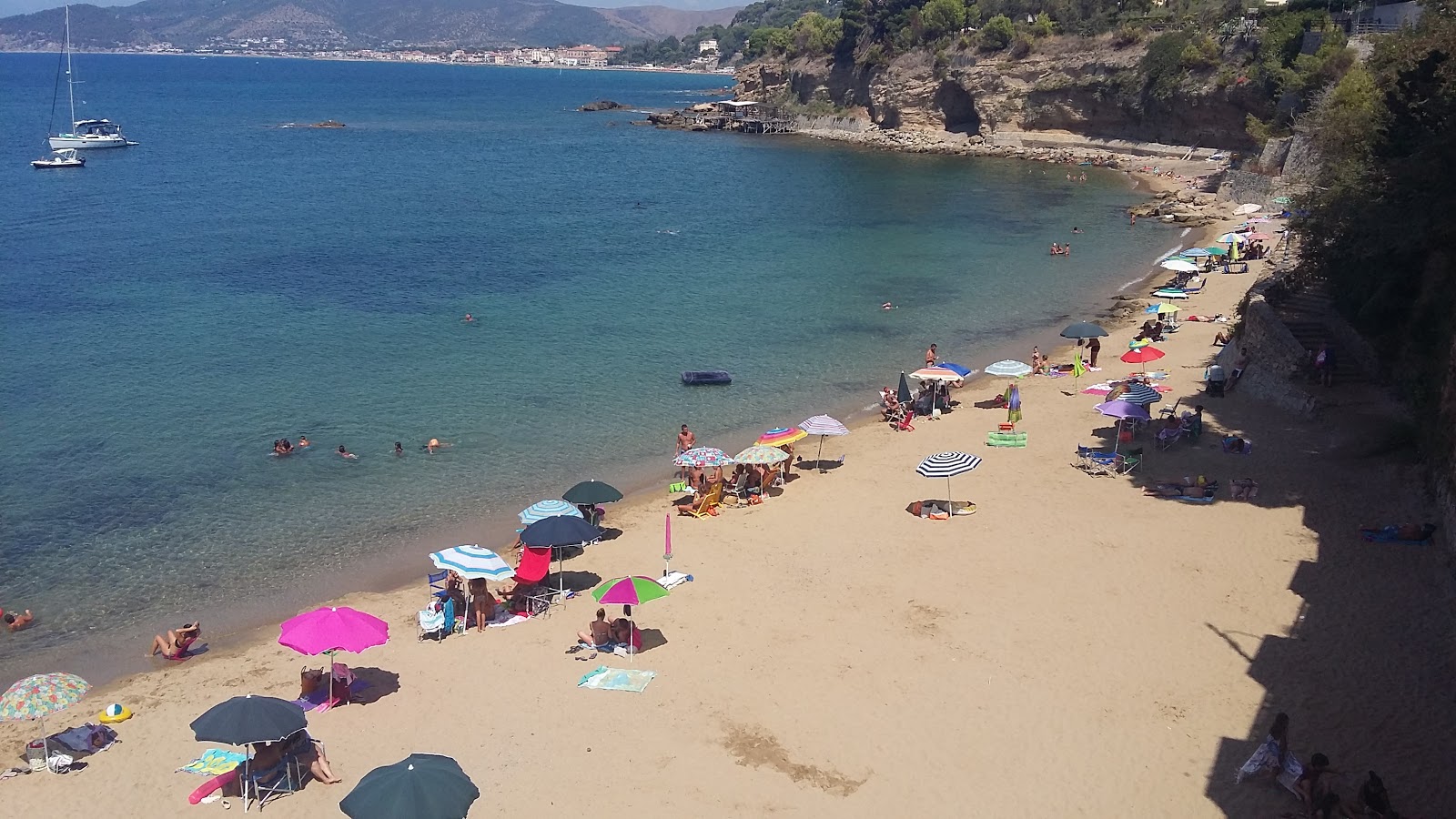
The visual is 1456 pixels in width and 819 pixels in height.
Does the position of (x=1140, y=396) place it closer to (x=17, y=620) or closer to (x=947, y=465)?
(x=947, y=465)

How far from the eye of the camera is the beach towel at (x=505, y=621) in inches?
645

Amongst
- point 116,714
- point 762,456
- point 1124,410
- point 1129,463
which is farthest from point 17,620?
point 1124,410

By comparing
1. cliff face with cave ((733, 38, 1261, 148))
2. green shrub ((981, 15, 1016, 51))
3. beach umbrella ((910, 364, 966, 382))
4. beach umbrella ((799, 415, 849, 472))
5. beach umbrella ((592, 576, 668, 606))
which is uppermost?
green shrub ((981, 15, 1016, 51))

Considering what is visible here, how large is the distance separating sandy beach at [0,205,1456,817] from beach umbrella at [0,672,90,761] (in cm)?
83

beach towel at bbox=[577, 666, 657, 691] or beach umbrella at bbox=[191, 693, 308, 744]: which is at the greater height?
beach umbrella at bbox=[191, 693, 308, 744]

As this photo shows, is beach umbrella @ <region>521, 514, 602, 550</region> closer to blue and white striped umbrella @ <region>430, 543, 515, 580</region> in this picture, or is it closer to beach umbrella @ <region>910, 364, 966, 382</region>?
blue and white striped umbrella @ <region>430, 543, 515, 580</region>

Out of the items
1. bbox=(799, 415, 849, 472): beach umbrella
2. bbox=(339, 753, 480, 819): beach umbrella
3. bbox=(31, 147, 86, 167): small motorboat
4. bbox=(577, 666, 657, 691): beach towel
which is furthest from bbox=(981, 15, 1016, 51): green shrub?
bbox=(339, 753, 480, 819): beach umbrella

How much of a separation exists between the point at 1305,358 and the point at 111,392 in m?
29.1

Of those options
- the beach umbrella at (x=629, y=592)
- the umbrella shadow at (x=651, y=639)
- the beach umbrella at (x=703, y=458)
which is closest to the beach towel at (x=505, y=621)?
the beach umbrella at (x=629, y=592)

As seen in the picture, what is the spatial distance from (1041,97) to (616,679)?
82.5 meters

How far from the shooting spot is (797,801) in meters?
11.5

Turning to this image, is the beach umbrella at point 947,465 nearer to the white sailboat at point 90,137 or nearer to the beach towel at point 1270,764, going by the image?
the beach towel at point 1270,764

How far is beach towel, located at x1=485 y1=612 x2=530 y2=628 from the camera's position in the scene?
16.4 metres

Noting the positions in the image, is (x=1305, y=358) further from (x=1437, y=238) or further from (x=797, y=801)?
(x=797, y=801)
